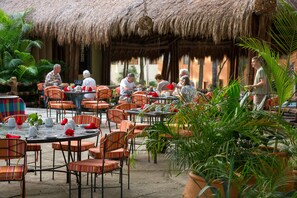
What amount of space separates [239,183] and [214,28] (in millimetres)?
8961

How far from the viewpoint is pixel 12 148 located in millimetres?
5070

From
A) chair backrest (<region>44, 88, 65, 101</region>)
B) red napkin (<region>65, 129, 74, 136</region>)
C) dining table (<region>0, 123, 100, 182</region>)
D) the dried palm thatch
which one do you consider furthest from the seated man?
red napkin (<region>65, 129, 74, 136</region>)

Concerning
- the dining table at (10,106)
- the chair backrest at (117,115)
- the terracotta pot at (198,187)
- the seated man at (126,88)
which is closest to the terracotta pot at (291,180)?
the terracotta pot at (198,187)

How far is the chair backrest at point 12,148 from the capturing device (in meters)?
5.05

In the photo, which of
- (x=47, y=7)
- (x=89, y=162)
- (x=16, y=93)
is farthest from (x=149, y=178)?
(x=47, y=7)

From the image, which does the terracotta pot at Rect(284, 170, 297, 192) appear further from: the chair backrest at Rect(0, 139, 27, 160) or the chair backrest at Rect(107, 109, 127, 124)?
the chair backrest at Rect(107, 109, 127, 124)

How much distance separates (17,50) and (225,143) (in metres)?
12.6

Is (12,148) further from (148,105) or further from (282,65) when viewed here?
(148,105)

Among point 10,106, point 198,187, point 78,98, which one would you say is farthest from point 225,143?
point 78,98

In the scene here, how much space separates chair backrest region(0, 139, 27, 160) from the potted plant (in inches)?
49.4

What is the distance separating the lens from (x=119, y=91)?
13336mm

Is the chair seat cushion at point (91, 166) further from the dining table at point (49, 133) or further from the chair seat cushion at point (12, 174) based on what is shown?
the chair seat cushion at point (12, 174)

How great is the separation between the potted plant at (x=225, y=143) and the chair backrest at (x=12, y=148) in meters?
1.25

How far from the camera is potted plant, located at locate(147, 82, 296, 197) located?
4.08 metres
